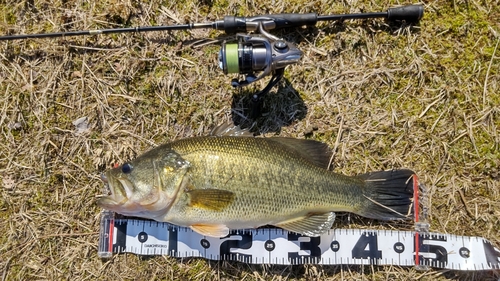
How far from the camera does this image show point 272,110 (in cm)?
371

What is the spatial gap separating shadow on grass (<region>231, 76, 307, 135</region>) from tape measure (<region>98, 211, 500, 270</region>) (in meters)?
0.99

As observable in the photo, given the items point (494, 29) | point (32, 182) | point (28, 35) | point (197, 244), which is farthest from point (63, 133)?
point (494, 29)

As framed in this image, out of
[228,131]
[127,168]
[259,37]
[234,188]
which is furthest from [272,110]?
[127,168]

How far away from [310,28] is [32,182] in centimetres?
309

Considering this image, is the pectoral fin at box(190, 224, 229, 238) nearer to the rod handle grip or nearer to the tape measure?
the tape measure

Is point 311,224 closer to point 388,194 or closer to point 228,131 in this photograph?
point 388,194

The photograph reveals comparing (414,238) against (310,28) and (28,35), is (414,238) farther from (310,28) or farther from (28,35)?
(28,35)

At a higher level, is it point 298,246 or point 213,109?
point 213,109

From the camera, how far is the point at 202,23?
3.56 metres

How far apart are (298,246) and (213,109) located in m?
1.52

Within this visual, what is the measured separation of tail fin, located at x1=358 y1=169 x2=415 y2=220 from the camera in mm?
3375

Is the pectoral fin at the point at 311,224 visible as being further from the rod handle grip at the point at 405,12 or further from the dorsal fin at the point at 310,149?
the rod handle grip at the point at 405,12

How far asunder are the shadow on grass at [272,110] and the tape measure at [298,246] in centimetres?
99

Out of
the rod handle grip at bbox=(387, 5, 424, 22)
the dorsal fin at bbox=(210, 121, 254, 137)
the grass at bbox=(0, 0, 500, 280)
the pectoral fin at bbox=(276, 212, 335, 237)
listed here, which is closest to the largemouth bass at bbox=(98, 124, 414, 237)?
the pectoral fin at bbox=(276, 212, 335, 237)
